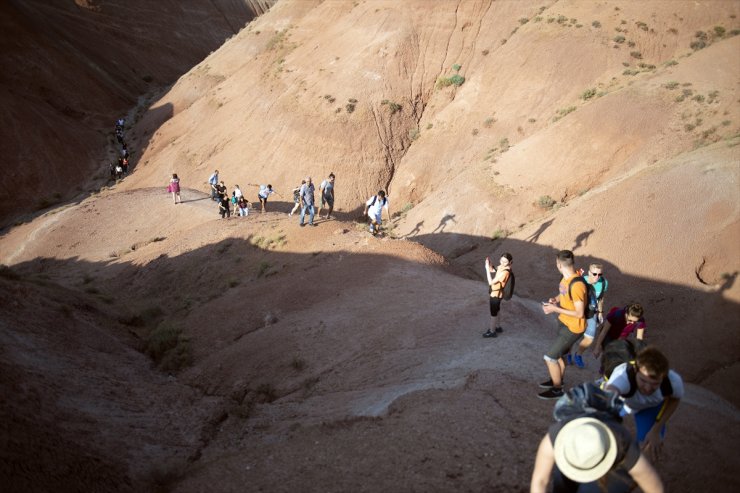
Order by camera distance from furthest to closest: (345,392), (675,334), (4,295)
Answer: (675,334) → (4,295) → (345,392)

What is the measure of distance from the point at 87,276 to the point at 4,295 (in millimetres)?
9667

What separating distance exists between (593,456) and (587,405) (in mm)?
521

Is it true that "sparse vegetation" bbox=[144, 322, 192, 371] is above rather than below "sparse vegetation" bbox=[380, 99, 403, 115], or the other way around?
below

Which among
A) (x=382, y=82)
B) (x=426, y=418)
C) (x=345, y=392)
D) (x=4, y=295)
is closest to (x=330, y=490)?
(x=426, y=418)

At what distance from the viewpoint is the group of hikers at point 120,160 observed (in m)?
35.0

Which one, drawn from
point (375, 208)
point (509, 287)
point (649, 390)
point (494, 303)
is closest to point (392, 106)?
point (375, 208)

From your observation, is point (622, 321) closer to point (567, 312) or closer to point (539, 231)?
point (567, 312)

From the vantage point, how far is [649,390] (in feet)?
13.0

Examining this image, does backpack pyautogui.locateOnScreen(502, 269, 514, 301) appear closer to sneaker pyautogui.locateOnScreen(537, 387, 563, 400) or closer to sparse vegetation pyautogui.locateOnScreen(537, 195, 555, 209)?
sneaker pyautogui.locateOnScreen(537, 387, 563, 400)

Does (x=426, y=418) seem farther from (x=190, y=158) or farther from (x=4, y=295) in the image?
(x=190, y=158)

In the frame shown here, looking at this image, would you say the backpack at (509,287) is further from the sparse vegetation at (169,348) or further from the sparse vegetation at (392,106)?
the sparse vegetation at (392,106)

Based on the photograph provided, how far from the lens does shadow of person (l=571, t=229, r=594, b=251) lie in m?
17.7

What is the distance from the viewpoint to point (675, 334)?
13195mm

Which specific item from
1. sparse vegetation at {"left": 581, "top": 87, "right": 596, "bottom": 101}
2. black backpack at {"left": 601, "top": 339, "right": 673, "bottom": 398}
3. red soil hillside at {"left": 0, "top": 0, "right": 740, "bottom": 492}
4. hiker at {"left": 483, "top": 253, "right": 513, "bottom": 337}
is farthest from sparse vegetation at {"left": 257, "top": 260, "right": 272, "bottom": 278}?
sparse vegetation at {"left": 581, "top": 87, "right": 596, "bottom": 101}
